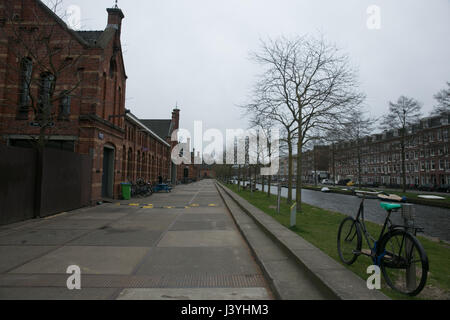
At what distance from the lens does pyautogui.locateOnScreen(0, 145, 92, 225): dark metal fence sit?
8.83m

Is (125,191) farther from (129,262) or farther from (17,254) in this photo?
(129,262)

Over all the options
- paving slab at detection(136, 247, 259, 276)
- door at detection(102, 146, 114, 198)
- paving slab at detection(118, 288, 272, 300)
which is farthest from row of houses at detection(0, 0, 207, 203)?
paving slab at detection(118, 288, 272, 300)

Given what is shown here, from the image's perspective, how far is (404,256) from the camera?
11.1 ft

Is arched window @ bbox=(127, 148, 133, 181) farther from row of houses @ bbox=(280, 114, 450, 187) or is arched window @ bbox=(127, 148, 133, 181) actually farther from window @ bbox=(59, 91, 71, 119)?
row of houses @ bbox=(280, 114, 450, 187)

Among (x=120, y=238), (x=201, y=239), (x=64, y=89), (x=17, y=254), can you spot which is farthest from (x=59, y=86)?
(x=201, y=239)

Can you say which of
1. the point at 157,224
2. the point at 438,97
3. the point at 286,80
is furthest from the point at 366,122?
the point at 438,97

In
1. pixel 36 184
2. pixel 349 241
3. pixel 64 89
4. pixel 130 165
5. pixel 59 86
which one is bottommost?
pixel 349 241

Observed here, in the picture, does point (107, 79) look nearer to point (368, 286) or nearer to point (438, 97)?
point (368, 286)

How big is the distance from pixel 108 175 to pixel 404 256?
58.8ft

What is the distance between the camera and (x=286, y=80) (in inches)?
569

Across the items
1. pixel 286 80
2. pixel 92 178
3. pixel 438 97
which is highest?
pixel 438 97

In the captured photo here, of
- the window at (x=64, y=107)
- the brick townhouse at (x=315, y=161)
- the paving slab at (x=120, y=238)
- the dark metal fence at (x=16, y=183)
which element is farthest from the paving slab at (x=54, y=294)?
the brick townhouse at (x=315, y=161)

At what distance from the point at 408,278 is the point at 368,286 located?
0.48m

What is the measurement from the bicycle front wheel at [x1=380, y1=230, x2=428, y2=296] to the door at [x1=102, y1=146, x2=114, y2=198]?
57.3 feet
